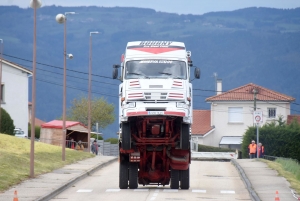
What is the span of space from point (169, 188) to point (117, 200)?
5.09 meters

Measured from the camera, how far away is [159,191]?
2577 cm

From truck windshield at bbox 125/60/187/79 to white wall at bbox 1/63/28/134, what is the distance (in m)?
46.8

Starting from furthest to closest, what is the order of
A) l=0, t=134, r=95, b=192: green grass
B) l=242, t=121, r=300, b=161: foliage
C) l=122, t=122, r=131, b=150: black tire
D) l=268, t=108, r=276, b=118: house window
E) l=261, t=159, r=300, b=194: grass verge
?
l=268, t=108, r=276, b=118: house window, l=242, t=121, r=300, b=161: foliage, l=0, t=134, r=95, b=192: green grass, l=261, t=159, r=300, b=194: grass verge, l=122, t=122, r=131, b=150: black tire

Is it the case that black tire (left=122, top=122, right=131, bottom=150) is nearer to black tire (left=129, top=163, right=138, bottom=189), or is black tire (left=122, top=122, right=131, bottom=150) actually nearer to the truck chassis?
the truck chassis

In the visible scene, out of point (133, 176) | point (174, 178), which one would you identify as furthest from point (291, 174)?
point (133, 176)

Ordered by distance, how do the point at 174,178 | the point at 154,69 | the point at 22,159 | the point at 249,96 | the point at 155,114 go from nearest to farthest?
the point at 155,114 → the point at 154,69 → the point at 174,178 → the point at 22,159 → the point at 249,96

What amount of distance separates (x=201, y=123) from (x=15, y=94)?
38.1m

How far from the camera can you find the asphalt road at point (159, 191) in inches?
925

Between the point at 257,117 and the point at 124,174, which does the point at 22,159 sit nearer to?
the point at 124,174

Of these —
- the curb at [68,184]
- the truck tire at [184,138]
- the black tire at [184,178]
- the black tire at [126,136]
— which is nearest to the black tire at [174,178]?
the black tire at [184,178]

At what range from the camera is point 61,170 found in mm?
35781

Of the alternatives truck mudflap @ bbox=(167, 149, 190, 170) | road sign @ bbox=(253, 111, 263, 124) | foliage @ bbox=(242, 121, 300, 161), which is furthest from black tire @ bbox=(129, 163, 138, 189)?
foliage @ bbox=(242, 121, 300, 161)

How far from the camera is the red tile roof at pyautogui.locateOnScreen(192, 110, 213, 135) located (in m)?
101

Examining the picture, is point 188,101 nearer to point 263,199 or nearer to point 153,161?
point 153,161
